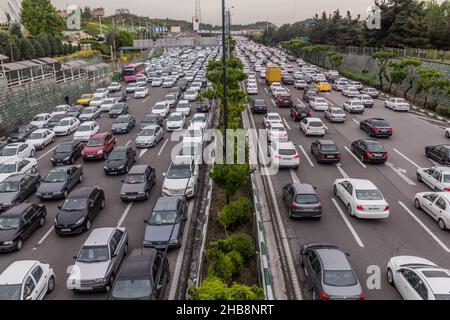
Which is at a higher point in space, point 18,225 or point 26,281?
point 26,281

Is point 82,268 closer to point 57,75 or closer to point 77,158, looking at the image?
point 77,158

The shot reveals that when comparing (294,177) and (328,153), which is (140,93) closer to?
(328,153)

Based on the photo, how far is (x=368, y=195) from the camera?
60.3 ft

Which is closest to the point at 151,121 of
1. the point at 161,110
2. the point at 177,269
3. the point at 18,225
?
the point at 161,110

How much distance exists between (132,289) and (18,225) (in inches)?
312

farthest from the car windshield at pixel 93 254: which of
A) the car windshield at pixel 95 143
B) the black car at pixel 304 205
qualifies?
the car windshield at pixel 95 143

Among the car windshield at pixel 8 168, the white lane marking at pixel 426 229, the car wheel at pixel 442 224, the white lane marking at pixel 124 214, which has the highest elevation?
the car windshield at pixel 8 168

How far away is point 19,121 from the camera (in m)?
41.2

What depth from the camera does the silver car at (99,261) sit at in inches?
531

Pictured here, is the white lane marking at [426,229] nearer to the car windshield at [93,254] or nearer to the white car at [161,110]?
the car windshield at [93,254]

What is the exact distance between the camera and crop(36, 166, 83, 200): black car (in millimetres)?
21375

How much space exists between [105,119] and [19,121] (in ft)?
28.1

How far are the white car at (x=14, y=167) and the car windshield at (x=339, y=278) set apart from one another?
1965 cm
